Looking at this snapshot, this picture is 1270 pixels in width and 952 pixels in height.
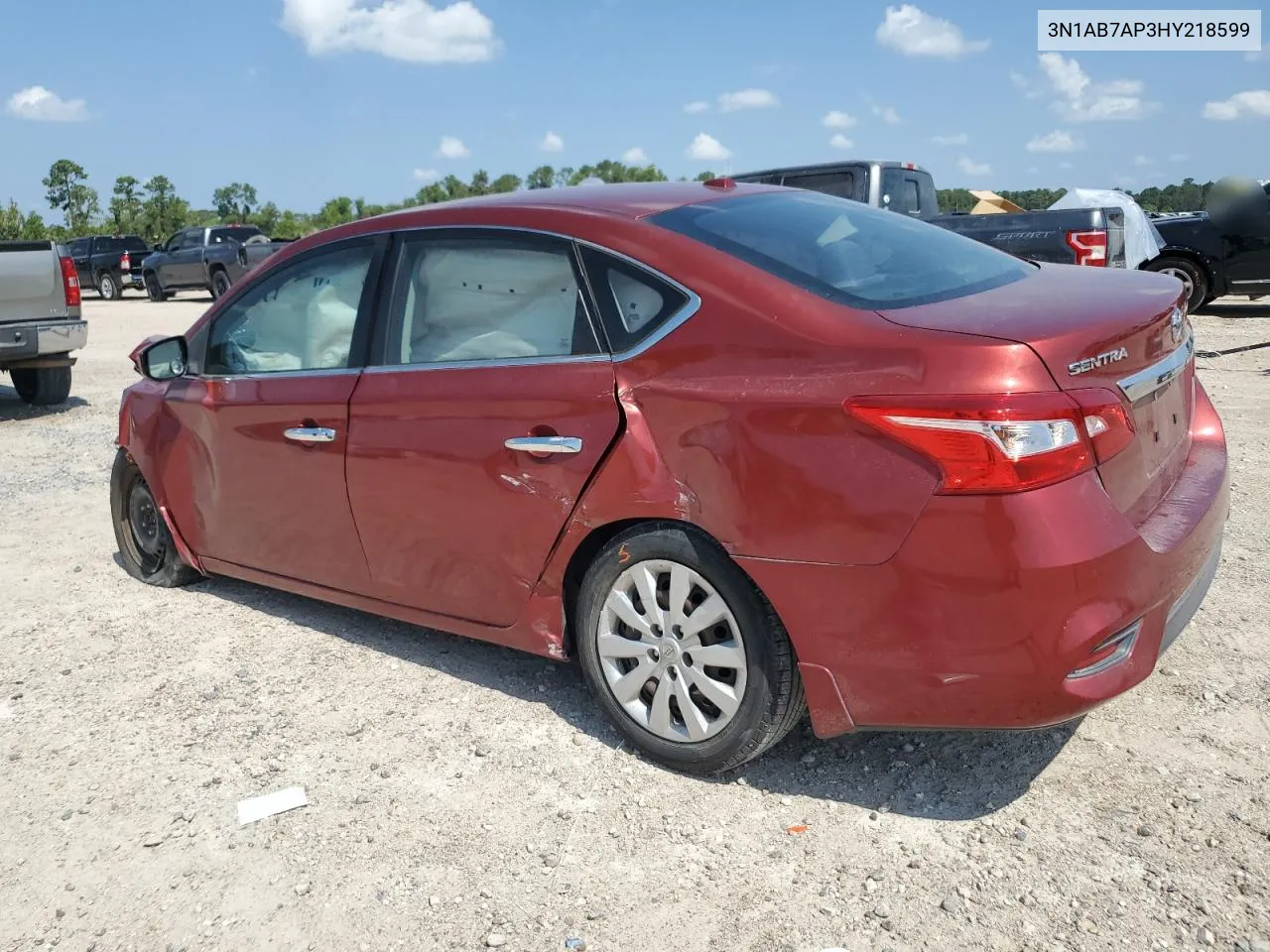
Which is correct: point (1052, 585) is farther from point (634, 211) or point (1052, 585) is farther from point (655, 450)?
point (634, 211)

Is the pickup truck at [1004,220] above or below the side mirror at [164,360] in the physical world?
above

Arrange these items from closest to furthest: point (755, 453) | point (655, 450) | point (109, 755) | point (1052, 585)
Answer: point (1052, 585) → point (755, 453) → point (655, 450) → point (109, 755)

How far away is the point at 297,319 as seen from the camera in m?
4.23

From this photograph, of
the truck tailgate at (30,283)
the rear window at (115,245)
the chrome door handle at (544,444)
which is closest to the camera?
the chrome door handle at (544,444)

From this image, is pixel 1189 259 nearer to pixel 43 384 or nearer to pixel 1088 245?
pixel 1088 245

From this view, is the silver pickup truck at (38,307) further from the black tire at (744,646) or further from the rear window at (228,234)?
the rear window at (228,234)

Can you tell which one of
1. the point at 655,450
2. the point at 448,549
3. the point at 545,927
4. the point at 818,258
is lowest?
the point at 545,927

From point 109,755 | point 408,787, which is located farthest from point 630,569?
point 109,755

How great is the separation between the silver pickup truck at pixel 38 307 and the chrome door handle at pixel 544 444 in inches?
312

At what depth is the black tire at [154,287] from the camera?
26.1m

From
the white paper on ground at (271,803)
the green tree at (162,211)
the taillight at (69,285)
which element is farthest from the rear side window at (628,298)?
the green tree at (162,211)

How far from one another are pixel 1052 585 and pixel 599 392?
1.32 metres

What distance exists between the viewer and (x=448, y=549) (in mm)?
3625

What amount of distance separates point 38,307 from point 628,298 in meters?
8.52
